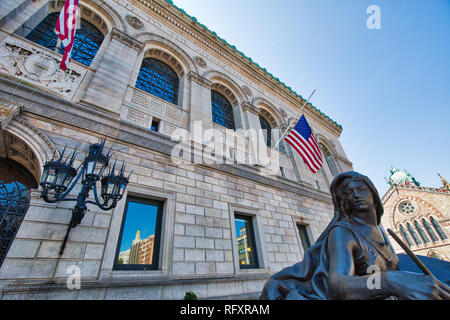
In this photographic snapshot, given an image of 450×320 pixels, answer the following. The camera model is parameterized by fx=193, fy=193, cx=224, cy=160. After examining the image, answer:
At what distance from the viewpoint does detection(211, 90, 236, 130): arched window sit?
9891 millimetres

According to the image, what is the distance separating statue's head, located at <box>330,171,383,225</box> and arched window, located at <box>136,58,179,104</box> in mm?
7615

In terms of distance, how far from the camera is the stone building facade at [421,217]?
88.0 feet

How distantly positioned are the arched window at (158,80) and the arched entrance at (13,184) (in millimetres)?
4333

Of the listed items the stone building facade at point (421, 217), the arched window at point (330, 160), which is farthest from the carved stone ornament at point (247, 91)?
the stone building facade at point (421, 217)

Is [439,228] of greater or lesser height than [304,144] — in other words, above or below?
below

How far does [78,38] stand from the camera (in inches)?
291

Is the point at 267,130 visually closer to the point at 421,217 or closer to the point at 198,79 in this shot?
the point at 198,79

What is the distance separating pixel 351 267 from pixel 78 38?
1040cm

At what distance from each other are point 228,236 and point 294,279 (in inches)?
164

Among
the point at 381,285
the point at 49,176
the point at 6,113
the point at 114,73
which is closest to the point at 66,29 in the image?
the point at 114,73

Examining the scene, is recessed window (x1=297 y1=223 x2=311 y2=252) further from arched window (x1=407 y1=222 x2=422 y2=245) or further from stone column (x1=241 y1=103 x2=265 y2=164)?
arched window (x1=407 y1=222 x2=422 y2=245)

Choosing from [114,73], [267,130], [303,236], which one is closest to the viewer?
[114,73]

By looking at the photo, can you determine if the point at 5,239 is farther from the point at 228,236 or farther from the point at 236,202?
the point at 236,202
